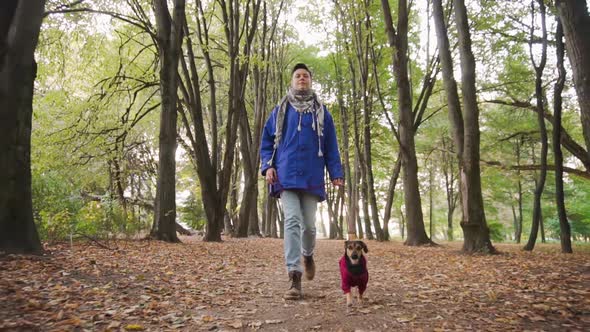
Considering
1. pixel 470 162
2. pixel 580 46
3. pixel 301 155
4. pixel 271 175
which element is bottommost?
pixel 271 175

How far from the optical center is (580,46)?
13.8 feet

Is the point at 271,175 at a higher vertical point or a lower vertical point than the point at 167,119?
lower

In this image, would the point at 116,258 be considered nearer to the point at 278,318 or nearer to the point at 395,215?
the point at 278,318

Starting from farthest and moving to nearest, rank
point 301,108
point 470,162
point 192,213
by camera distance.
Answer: point 192,213, point 470,162, point 301,108

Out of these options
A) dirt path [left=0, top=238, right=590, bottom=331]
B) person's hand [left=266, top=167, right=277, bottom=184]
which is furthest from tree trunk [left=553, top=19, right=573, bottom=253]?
person's hand [left=266, top=167, right=277, bottom=184]

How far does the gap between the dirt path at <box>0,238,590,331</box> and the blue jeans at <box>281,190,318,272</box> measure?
18.2 inches

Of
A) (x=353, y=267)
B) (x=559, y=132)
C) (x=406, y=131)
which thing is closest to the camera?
(x=353, y=267)

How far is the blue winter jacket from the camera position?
13.4 feet

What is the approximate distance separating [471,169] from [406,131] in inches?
150

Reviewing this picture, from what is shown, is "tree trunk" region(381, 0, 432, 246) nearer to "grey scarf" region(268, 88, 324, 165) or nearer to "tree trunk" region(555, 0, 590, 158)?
"tree trunk" region(555, 0, 590, 158)

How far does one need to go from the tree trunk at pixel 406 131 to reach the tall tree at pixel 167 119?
608 centimetres

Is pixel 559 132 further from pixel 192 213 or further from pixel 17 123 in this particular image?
pixel 192 213

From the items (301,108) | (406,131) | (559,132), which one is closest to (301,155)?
(301,108)

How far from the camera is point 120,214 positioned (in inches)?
381
